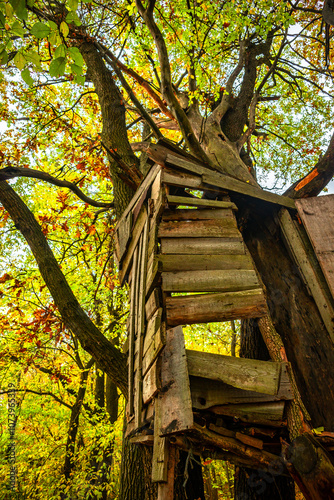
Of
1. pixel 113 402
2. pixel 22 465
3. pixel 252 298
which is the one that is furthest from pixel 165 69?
pixel 22 465

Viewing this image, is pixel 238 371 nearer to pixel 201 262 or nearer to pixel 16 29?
pixel 201 262

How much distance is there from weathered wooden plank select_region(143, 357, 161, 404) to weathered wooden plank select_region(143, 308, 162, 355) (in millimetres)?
313

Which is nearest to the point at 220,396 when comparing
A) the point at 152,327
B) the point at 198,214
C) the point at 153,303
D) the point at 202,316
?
the point at 202,316

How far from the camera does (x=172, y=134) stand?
11.8 metres

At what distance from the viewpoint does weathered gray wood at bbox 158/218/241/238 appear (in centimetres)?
406

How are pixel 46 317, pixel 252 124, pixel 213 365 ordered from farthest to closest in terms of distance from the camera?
1. pixel 252 124
2. pixel 46 317
3. pixel 213 365

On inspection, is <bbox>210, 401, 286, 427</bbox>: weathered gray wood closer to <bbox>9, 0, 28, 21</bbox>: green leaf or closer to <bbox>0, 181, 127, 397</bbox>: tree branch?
<bbox>0, 181, 127, 397</bbox>: tree branch

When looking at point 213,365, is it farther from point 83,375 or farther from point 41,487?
point 41,487

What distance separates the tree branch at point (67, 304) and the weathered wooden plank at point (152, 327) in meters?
1.38

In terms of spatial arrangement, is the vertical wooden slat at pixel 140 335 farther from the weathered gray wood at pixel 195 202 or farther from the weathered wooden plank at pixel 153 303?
the weathered gray wood at pixel 195 202

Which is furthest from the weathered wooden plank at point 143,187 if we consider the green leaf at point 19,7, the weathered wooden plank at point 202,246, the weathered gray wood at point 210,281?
the green leaf at point 19,7

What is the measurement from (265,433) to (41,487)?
9.88 meters

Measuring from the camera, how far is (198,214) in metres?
4.33

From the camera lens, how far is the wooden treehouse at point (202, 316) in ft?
9.58
